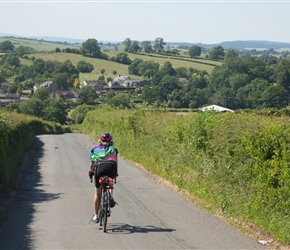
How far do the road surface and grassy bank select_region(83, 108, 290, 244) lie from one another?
0.55m

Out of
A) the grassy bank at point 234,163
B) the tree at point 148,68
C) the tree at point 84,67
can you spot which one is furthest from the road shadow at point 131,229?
the tree at point 84,67

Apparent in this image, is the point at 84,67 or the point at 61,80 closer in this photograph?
the point at 61,80

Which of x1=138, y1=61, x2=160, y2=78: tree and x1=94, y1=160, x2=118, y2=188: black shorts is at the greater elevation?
x1=94, y1=160, x2=118, y2=188: black shorts

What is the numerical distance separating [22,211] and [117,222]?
2738mm

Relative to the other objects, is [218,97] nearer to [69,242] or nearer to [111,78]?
[69,242]

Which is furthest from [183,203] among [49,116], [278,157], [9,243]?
[49,116]

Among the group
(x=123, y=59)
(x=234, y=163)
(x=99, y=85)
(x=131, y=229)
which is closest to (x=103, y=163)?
(x=131, y=229)

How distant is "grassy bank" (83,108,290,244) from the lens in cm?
1041

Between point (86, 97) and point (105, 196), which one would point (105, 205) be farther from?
point (86, 97)

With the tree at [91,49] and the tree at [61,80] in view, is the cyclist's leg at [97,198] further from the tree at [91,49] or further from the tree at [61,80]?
the tree at [91,49]

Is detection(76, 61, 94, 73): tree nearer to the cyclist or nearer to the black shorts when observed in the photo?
the cyclist

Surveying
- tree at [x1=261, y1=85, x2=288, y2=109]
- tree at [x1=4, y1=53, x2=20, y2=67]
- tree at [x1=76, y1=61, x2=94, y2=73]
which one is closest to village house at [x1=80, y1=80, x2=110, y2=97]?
tree at [x1=76, y1=61, x2=94, y2=73]

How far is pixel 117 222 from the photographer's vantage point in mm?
11414

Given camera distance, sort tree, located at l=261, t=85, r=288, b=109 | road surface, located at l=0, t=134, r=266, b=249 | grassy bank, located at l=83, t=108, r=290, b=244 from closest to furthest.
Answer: road surface, located at l=0, t=134, r=266, b=249
grassy bank, located at l=83, t=108, r=290, b=244
tree, located at l=261, t=85, r=288, b=109
